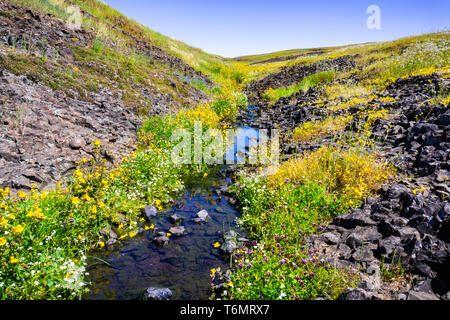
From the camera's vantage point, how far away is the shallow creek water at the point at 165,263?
4602mm

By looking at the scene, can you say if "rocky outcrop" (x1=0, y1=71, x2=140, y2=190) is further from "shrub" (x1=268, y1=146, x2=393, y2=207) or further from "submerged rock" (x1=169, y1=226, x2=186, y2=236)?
"shrub" (x1=268, y1=146, x2=393, y2=207)

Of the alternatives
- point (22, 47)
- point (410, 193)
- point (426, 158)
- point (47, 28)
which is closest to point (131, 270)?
point (410, 193)

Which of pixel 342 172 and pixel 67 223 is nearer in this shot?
pixel 67 223

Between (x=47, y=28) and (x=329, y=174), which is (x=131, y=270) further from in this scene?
(x=47, y=28)

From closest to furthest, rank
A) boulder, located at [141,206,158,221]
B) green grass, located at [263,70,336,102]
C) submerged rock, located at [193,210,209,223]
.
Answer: boulder, located at [141,206,158,221] < submerged rock, located at [193,210,209,223] < green grass, located at [263,70,336,102]

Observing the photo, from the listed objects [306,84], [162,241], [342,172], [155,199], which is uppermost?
Answer: [306,84]

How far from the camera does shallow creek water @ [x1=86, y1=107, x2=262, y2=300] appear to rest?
4602 millimetres

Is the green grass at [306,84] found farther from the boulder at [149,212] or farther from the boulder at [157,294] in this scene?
the boulder at [157,294]

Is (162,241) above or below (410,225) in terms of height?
below

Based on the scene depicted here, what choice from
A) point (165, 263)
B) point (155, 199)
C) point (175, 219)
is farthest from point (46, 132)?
point (165, 263)

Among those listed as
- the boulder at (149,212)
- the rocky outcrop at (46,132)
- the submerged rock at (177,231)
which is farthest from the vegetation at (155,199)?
the submerged rock at (177,231)

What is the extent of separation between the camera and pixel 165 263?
17.3 feet

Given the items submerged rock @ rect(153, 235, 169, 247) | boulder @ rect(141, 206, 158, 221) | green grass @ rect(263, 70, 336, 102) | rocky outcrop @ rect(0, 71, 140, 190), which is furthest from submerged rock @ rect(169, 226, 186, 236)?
green grass @ rect(263, 70, 336, 102)

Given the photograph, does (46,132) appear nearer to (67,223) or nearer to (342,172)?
(67,223)
